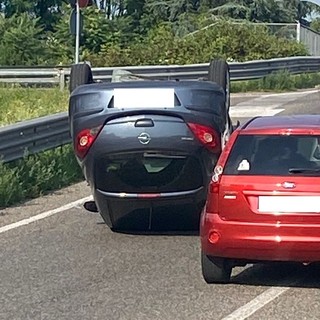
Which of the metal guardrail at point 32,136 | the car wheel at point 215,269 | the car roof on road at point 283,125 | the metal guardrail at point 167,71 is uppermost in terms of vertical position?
the car roof on road at point 283,125

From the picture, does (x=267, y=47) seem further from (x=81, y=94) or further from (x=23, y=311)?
(x=23, y=311)

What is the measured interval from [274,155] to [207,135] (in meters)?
1.89

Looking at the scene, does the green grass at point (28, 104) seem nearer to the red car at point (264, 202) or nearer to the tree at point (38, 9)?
the red car at point (264, 202)

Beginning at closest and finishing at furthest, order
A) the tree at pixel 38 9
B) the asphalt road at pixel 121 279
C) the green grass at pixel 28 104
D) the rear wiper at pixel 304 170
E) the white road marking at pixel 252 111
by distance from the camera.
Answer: the asphalt road at pixel 121 279 → the rear wiper at pixel 304 170 → the green grass at pixel 28 104 → the white road marking at pixel 252 111 → the tree at pixel 38 9

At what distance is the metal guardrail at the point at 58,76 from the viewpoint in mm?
13278

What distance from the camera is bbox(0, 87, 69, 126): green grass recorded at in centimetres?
1887

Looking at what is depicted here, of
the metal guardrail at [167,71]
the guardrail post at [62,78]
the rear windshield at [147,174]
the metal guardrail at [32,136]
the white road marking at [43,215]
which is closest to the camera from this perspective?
the rear windshield at [147,174]

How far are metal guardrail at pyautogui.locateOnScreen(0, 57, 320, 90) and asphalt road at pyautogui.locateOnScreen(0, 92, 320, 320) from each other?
53.1 ft

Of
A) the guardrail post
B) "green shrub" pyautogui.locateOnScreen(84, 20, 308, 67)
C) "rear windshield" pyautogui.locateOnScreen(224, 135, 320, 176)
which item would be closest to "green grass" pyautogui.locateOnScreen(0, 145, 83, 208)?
"rear windshield" pyautogui.locateOnScreen(224, 135, 320, 176)

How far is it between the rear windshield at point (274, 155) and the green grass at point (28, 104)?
9.32m

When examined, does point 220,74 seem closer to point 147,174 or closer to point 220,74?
point 220,74

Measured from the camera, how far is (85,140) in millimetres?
10234

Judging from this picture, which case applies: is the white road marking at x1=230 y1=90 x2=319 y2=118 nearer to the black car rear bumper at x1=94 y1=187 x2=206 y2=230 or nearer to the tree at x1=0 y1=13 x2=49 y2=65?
the black car rear bumper at x1=94 y1=187 x2=206 y2=230

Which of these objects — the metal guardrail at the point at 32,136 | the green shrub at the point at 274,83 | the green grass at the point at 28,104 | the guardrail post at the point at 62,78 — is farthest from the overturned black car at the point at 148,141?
the green shrub at the point at 274,83
